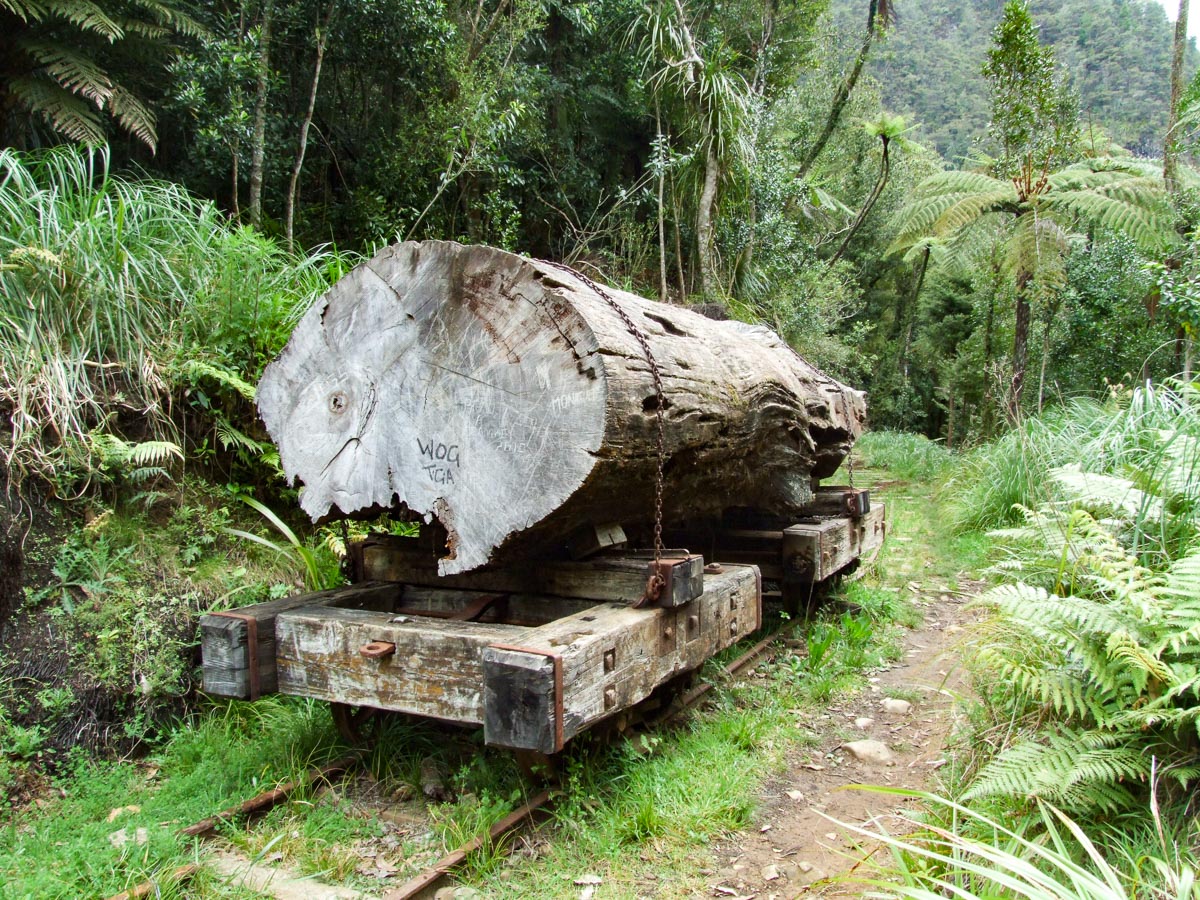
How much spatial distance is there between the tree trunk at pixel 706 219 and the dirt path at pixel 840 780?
640 centimetres

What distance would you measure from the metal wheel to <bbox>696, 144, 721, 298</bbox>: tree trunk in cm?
764

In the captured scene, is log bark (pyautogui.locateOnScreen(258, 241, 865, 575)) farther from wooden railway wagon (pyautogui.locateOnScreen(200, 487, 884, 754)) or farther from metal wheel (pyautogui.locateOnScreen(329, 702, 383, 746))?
metal wheel (pyautogui.locateOnScreen(329, 702, 383, 746))

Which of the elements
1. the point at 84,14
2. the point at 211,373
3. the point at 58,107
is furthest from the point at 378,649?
the point at 84,14

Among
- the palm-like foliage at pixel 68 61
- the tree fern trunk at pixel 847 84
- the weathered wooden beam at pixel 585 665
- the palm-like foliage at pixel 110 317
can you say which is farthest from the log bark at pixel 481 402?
the tree fern trunk at pixel 847 84

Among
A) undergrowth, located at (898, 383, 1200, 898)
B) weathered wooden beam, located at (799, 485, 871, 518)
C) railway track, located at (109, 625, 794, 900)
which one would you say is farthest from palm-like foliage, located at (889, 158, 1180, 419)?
railway track, located at (109, 625, 794, 900)

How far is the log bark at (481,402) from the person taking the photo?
2541 millimetres

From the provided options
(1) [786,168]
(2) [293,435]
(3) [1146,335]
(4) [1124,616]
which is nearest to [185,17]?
(2) [293,435]

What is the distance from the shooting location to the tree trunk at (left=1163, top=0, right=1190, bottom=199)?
32.7 ft

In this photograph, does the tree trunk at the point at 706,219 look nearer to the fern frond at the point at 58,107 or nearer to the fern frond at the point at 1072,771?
the fern frond at the point at 58,107

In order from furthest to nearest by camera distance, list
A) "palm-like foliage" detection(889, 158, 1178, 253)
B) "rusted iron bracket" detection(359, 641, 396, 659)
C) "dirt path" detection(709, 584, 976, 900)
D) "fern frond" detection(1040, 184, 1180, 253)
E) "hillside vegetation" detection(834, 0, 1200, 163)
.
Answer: "hillside vegetation" detection(834, 0, 1200, 163) < "palm-like foliage" detection(889, 158, 1178, 253) < "fern frond" detection(1040, 184, 1180, 253) < "rusted iron bracket" detection(359, 641, 396, 659) < "dirt path" detection(709, 584, 976, 900)

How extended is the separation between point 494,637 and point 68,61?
5140 millimetres

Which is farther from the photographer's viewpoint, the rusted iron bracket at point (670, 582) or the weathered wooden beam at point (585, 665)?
the rusted iron bracket at point (670, 582)

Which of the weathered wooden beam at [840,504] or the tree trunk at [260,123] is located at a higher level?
the tree trunk at [260,123]

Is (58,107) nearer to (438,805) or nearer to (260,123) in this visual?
(260,123)
